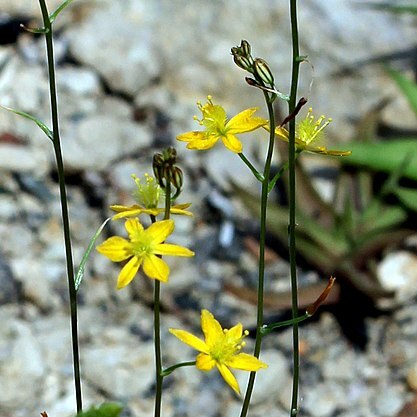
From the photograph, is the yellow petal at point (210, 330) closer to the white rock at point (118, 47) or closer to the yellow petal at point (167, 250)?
the yellow petal at point (167, 250)

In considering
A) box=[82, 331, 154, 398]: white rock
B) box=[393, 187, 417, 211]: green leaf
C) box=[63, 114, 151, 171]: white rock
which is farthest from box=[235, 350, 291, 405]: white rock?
box=[63, 114, 151, 171]: white rock

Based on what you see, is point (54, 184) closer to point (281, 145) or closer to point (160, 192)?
point (281, 145)

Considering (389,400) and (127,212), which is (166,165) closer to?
(127,212)

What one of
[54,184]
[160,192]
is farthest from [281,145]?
[160,192]

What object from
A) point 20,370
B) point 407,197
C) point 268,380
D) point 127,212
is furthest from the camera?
point 407,197

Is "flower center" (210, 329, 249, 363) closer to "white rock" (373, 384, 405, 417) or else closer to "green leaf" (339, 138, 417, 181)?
"white rock" (373, 384, 405, 417)

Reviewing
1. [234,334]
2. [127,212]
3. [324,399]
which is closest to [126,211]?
[127,212]
